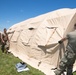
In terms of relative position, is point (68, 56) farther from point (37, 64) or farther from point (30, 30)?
point (30, 30)

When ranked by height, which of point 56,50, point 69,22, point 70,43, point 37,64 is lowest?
point 37,64

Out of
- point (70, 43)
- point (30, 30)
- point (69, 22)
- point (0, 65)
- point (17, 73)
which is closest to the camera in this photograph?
point (70, 43)

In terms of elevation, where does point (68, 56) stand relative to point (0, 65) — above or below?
above

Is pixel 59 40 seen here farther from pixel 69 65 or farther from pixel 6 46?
pixel 6 46

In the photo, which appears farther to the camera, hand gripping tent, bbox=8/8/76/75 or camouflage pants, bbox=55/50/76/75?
hand gripping tent, bbox=8/8/76/75

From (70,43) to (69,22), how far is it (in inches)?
119

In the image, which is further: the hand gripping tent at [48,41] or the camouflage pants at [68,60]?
the hand gripping tent at [48,41]

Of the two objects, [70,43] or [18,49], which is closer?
[70,43]

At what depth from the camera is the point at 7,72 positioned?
920 centimetres

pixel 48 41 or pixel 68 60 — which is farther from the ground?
pixel 48 41

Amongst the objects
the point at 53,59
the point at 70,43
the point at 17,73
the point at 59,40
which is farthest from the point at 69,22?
the point at 17,73

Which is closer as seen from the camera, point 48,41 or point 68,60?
point 68,60

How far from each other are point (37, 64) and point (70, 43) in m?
4.36

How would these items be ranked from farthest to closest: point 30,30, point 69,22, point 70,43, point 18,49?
point 18,49, point 30,30, point 69,22, point 70,43
